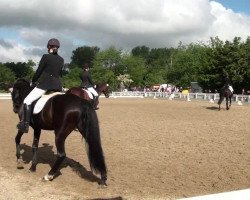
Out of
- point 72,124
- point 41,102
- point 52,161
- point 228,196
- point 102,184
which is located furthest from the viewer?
point 52,161

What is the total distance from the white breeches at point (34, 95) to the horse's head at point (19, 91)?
627 millimetres

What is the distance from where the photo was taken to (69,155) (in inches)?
421

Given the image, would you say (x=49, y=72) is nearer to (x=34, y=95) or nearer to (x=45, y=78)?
(x=45, y=78)

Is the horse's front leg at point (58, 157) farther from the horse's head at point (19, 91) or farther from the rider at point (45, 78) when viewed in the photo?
the horse's head at point (19, 91)

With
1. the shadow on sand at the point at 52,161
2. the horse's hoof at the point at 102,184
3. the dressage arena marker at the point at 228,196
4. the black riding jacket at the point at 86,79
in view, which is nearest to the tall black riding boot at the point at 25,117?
the shadow on sand at the point at 52,161

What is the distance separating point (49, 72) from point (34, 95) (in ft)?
1.99

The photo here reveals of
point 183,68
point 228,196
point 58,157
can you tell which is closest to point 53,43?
point 58,157

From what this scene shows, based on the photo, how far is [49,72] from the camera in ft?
28.3

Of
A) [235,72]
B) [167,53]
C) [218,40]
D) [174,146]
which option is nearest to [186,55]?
[218,40]

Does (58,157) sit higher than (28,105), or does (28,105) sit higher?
(28,105)

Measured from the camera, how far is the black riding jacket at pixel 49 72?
8.57 m

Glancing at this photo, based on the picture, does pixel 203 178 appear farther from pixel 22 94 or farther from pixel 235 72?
pixel 235 72

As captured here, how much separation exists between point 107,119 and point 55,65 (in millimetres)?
11476

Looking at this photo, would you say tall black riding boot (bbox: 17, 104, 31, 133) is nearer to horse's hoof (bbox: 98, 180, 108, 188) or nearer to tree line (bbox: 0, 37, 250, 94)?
horse's hoof (bbox: 98, 180, 108, 188)
